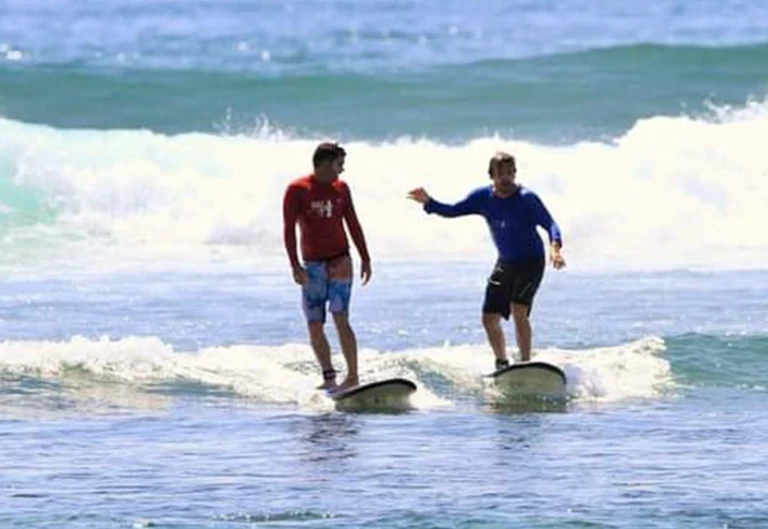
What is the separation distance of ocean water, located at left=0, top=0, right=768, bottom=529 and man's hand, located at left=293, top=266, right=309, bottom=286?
701mm

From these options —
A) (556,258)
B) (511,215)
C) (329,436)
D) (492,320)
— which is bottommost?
(329,436)

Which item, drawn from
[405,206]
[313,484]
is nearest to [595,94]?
[405,206]

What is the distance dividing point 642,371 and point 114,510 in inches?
224

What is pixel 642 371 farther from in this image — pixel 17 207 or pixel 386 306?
pixel 17 207

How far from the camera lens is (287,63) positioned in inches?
1519

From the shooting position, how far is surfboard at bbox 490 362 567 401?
1498 centimetres

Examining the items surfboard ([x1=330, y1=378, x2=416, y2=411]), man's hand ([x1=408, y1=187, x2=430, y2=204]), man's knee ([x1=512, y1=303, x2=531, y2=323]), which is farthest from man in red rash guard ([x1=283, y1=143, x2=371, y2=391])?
man's knee ([x1=512, y1=303, x2=531, y2=323])

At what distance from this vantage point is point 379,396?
14492 mm

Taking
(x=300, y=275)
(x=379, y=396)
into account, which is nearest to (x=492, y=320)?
(x=379, y=396)

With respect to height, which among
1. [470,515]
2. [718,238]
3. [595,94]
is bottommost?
[470,515]

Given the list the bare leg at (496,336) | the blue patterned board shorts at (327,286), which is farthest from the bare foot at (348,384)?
Result: the bare leg at (496,336)

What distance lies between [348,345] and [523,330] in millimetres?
1250

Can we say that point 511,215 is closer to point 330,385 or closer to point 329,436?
point 330,385

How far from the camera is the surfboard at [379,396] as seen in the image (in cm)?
1444
